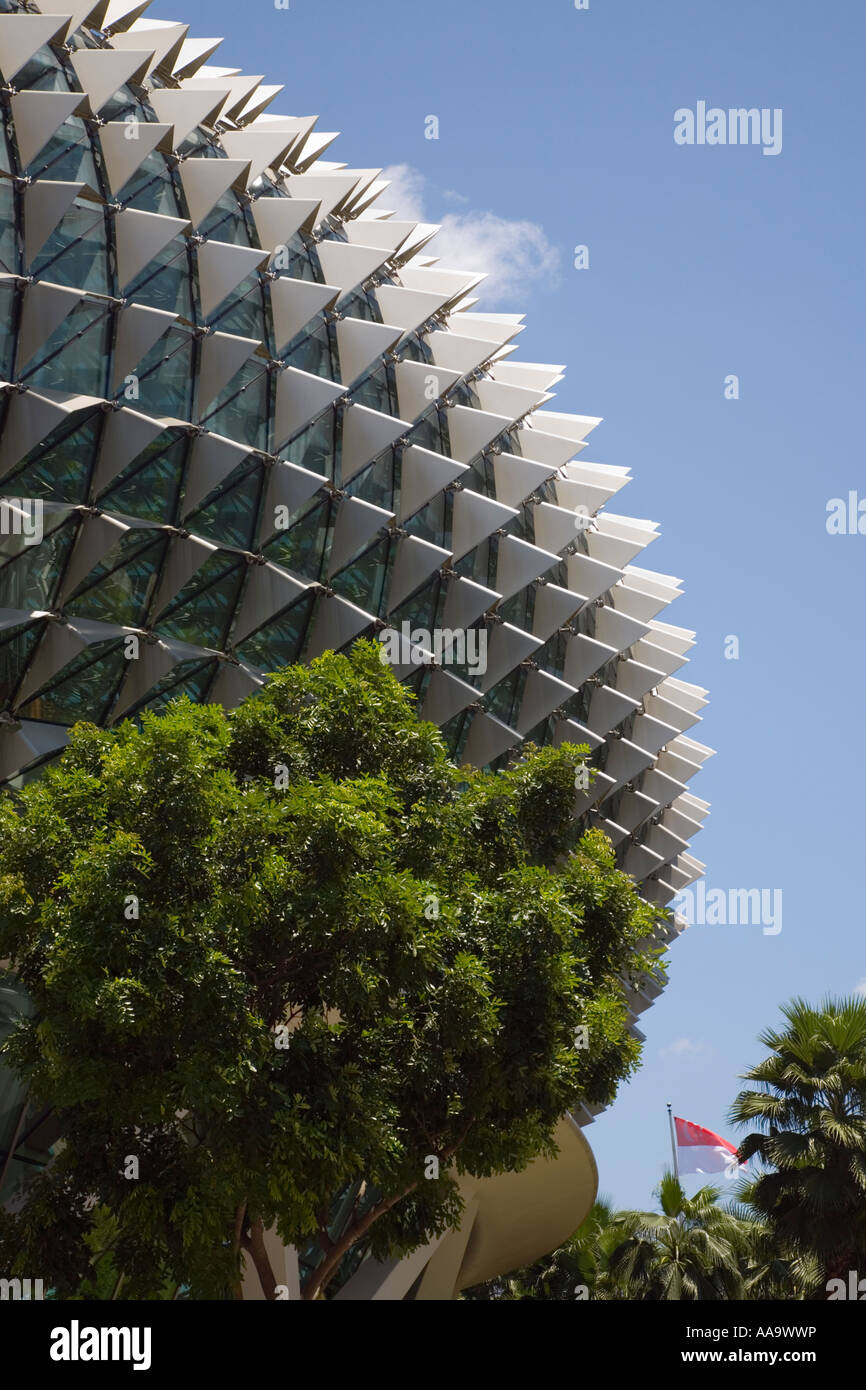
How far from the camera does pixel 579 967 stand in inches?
667

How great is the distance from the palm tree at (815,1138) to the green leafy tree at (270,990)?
10530mm

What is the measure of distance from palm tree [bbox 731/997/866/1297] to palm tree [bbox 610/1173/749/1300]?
7984 mm

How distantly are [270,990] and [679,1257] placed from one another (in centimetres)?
2459

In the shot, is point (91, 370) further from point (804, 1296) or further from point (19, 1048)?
point (804, 1296)

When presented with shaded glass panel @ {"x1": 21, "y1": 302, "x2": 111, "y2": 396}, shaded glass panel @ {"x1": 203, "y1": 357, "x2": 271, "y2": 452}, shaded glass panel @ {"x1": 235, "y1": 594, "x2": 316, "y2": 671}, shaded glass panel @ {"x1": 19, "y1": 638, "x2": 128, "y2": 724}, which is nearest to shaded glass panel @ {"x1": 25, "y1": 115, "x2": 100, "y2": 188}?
shaded glass panel @ {"x1": 21, "y1": 302, "x2": 111, "y2": 396}

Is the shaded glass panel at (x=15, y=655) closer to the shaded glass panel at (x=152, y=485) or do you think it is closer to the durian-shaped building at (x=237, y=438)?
the durian-shaped building at (x=237, y=438)

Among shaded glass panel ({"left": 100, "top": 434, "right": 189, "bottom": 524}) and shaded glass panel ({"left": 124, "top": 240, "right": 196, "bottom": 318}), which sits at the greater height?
shaded glass panel ({"left": 124, "top": 240, "right": 196, "bottom": 318})

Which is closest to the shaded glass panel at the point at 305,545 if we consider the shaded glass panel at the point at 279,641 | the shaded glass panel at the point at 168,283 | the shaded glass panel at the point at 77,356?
the shaded glass panel at the point at 279,641

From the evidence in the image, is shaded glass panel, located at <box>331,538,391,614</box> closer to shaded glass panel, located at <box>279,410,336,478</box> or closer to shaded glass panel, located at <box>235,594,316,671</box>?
shaded glass panel, located at <box>235,594,316,671</box>

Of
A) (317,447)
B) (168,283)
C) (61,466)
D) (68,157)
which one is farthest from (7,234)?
(317,447)

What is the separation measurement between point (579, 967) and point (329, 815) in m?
4.66

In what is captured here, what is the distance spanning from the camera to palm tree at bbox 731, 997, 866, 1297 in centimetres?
2481

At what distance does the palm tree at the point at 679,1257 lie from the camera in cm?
3475
